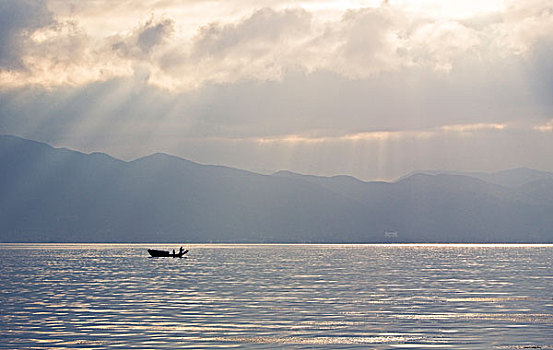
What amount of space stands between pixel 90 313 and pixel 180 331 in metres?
17.5

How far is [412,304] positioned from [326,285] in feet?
102

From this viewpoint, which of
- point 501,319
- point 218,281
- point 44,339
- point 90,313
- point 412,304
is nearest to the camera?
point 44,339

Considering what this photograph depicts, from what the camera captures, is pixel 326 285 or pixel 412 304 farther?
pixel 326 285

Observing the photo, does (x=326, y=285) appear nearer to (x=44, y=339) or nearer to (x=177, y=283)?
(x=177, y=283)

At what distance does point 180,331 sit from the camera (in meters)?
65.8

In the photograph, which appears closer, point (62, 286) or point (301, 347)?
point (301, 347)

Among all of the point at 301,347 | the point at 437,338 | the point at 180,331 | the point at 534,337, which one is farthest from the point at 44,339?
the point at 534,337

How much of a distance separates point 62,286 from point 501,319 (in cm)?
6629

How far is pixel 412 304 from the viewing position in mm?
89938

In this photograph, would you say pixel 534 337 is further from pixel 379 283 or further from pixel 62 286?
pixel 62 286

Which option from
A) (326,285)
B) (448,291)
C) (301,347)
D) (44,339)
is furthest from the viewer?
(326,285)

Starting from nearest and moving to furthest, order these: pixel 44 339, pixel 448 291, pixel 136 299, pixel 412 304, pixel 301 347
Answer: pixel 301 347, pixel 44 339, pixel 412 304, pixel 136 299, pixel 448 291

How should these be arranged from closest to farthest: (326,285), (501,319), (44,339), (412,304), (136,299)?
(44,339)
(501,319)
(412,304)
(136,299)
(326,285)

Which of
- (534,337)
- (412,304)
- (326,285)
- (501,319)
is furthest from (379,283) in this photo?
(534,337)
